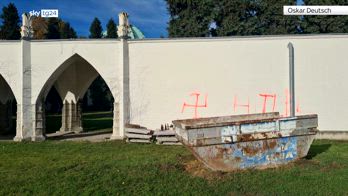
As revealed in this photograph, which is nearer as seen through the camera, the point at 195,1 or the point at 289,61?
the point at 289,61

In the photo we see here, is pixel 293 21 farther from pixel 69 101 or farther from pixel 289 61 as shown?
pixel 69 101

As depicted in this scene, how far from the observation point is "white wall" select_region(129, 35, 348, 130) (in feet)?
48.0

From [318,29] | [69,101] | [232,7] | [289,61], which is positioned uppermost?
[232,7]

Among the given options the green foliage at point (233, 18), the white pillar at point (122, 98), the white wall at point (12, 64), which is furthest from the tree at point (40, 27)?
the white pillar at point (122, 98)

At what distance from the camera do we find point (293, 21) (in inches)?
1303

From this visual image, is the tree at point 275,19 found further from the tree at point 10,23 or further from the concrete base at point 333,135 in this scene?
the tree at point 10,23

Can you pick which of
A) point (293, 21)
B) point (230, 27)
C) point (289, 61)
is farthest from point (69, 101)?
point (293, 21)

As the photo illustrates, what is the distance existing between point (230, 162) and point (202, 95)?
275 inches

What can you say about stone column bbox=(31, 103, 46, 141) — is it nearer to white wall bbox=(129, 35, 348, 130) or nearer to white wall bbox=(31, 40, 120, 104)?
white wall bbox=(31, 40, 120, 104)

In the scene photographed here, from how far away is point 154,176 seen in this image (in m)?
8.08

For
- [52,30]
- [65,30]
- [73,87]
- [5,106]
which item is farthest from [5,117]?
[65,30]

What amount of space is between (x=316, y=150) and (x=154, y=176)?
5992 mm

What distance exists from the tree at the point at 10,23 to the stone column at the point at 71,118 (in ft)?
86.7

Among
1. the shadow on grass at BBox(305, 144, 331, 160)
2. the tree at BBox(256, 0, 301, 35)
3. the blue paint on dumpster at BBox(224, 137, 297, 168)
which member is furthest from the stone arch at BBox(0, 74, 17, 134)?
the tree at BBox(256, 0, 301, 35)
